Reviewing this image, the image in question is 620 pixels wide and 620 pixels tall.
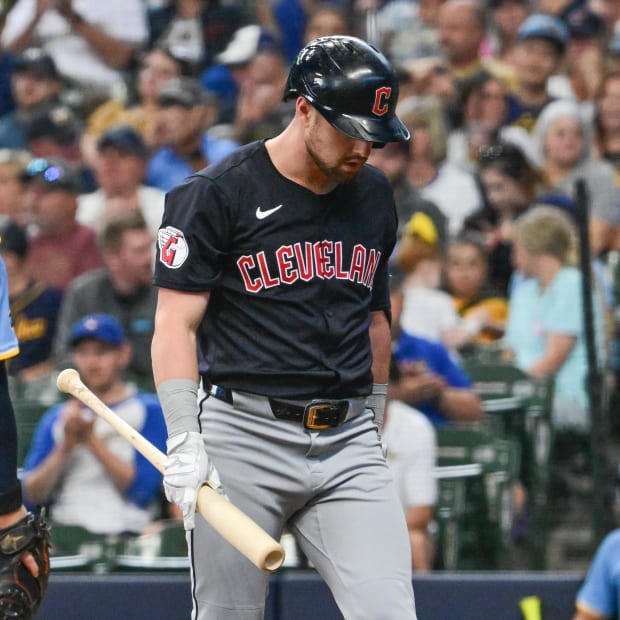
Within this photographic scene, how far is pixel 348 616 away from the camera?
10.5 ft

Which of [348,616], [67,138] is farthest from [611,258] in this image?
[67,138]

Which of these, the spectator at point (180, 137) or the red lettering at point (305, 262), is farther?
the spectator at point (180, 137)

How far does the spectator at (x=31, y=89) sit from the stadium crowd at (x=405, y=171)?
0.02m

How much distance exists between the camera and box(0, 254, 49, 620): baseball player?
3.21 meters

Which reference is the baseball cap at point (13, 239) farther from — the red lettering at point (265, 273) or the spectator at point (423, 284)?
the red lettering at point (265, 273)

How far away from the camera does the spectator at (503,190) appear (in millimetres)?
6543

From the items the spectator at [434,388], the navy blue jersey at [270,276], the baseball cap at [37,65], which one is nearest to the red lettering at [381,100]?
the navy blue jersey at [270,276]

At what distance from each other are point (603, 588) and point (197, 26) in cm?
576

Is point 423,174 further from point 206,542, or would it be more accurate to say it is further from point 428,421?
point 206,542

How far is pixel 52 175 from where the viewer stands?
22.9 feet

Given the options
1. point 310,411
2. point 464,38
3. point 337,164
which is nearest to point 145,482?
point 310,411

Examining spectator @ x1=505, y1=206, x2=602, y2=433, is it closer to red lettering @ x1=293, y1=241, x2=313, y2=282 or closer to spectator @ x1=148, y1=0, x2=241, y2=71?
red lettering @ x1=293, y1=241, x2=313, y2=282

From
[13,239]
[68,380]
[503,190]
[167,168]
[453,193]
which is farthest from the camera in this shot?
[167,168]

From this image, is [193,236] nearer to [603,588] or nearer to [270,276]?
[270,276]
